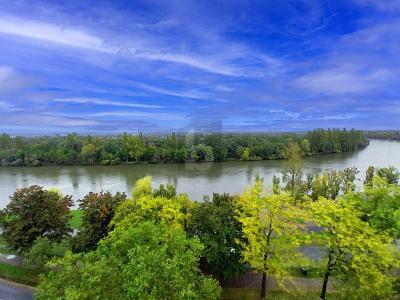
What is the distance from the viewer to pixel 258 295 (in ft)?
36.5

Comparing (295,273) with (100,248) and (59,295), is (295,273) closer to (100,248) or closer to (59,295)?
(100,248)

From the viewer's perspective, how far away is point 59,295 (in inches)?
313

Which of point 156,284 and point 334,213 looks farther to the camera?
point 334,213

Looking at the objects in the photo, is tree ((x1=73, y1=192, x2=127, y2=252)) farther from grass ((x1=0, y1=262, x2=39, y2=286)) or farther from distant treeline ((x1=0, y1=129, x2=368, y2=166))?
distant treeline ((x1=0, y1=129, x2=368, y2=166))

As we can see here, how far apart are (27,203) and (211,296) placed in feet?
30.3

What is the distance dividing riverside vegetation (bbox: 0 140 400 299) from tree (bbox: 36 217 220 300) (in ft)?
0.08

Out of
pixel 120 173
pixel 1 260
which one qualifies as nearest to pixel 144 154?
pixel 120 173

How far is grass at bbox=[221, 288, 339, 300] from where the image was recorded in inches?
421

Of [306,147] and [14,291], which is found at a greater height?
[306,147]

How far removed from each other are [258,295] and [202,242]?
8.79ft

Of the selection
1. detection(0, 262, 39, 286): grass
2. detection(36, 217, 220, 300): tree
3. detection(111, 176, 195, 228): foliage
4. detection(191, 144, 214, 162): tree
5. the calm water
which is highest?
detection(191, 144, 214, 162): tree

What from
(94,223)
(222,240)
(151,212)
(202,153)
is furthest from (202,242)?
(202,153)

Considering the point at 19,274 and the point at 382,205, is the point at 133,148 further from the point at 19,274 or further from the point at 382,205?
the point at 382,205

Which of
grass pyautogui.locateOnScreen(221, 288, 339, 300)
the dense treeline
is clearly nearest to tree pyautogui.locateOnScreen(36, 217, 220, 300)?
the dense treeline
